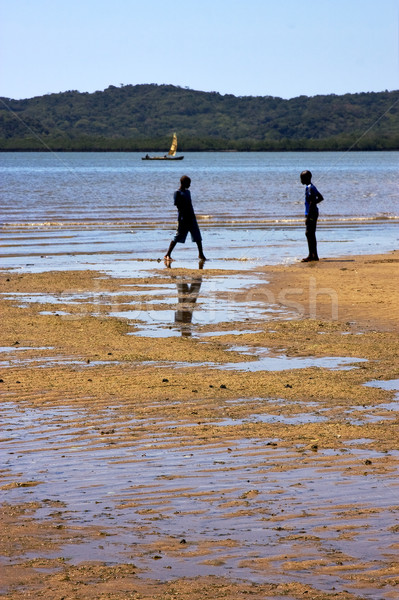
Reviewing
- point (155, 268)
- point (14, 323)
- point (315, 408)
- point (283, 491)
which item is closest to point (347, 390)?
point (315, 408)

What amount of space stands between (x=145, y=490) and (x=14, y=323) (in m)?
6.51

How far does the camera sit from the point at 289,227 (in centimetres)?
3036

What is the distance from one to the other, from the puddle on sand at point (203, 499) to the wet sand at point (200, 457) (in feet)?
0.04

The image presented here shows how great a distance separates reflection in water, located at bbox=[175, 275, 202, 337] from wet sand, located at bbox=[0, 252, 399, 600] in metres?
0.11

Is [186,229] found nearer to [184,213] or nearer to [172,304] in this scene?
[184,213]

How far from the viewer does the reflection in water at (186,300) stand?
11.8 meters

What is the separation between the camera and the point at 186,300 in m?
13.9

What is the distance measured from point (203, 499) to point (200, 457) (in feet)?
2.55

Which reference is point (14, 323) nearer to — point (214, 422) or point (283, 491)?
point (214, 422)

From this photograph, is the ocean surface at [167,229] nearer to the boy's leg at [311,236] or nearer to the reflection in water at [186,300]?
the boy's leg at [311,236]

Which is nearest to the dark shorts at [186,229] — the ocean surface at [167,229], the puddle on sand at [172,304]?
the ocean surface at [167,229]

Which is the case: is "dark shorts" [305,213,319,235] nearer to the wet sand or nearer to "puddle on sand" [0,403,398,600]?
the wet sand

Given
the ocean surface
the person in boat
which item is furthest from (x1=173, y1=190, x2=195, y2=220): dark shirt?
the ocean surface

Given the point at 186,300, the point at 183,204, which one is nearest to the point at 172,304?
the point at 186,300
